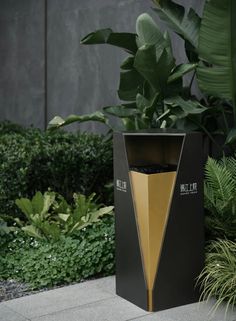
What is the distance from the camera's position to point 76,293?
6020 millimetres

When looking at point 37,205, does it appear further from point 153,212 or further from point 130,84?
point 153,212

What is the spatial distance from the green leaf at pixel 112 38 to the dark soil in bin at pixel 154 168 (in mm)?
1890

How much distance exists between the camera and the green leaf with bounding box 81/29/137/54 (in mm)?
7188

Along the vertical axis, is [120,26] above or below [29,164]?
above

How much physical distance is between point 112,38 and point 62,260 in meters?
2.73

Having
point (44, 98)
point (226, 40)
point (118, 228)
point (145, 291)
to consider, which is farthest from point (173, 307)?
point (44, 98)

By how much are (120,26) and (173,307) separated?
507cm

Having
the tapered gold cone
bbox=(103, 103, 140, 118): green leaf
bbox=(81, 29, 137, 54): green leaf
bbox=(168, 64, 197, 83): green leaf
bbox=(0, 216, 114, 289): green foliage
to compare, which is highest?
bbox=(81, 29, 137, 54): green leaf

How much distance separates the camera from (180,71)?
22.6 feet

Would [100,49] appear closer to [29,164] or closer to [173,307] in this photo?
[29,164]

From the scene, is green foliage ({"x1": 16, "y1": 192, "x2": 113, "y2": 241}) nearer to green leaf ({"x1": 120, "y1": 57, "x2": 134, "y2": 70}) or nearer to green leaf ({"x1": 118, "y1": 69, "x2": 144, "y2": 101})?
green leaf ({"x1": 118, "y1": 69, "x2": 144, "y2": 101})

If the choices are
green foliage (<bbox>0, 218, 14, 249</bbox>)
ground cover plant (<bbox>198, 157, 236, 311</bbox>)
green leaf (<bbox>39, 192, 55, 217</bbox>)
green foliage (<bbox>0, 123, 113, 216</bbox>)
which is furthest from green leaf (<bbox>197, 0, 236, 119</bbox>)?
green foliage (<bbox>0, 218, 14, 249</bbox>)

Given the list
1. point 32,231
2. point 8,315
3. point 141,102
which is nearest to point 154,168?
point 141,102

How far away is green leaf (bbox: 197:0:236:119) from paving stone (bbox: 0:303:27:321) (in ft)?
10.2
